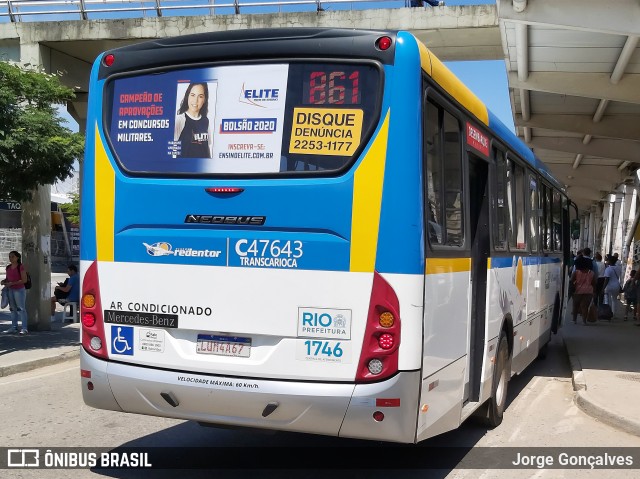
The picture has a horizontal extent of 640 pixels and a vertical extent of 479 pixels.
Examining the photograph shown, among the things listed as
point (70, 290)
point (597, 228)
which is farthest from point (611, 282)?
point (597, 228)

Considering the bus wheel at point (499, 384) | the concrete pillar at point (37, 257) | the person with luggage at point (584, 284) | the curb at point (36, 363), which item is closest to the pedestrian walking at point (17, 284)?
the concrete pillar at point (37, 257)

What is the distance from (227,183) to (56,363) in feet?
27.5

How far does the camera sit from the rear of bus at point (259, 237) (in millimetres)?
5117

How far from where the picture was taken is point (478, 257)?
710cm

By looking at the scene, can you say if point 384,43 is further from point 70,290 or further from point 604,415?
point 70,290

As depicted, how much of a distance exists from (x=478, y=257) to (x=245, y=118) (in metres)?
2.79

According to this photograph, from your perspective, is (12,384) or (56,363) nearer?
(12,384)

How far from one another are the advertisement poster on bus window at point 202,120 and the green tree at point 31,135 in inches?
270

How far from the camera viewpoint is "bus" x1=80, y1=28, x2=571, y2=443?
16.8ft

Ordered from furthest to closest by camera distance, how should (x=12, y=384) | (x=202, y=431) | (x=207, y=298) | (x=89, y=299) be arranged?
(x=12, y=384)
(x=202, y=431)
(x=89, y=299)
(x=207, y=298)

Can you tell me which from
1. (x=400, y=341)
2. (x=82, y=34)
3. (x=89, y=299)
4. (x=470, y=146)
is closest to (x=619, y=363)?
(x=470, y=146)

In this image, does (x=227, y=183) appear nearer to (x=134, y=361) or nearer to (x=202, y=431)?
(x=134, y=361)

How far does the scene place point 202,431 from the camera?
25.0 feet

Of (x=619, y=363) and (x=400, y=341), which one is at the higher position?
(x=400, y=341)
